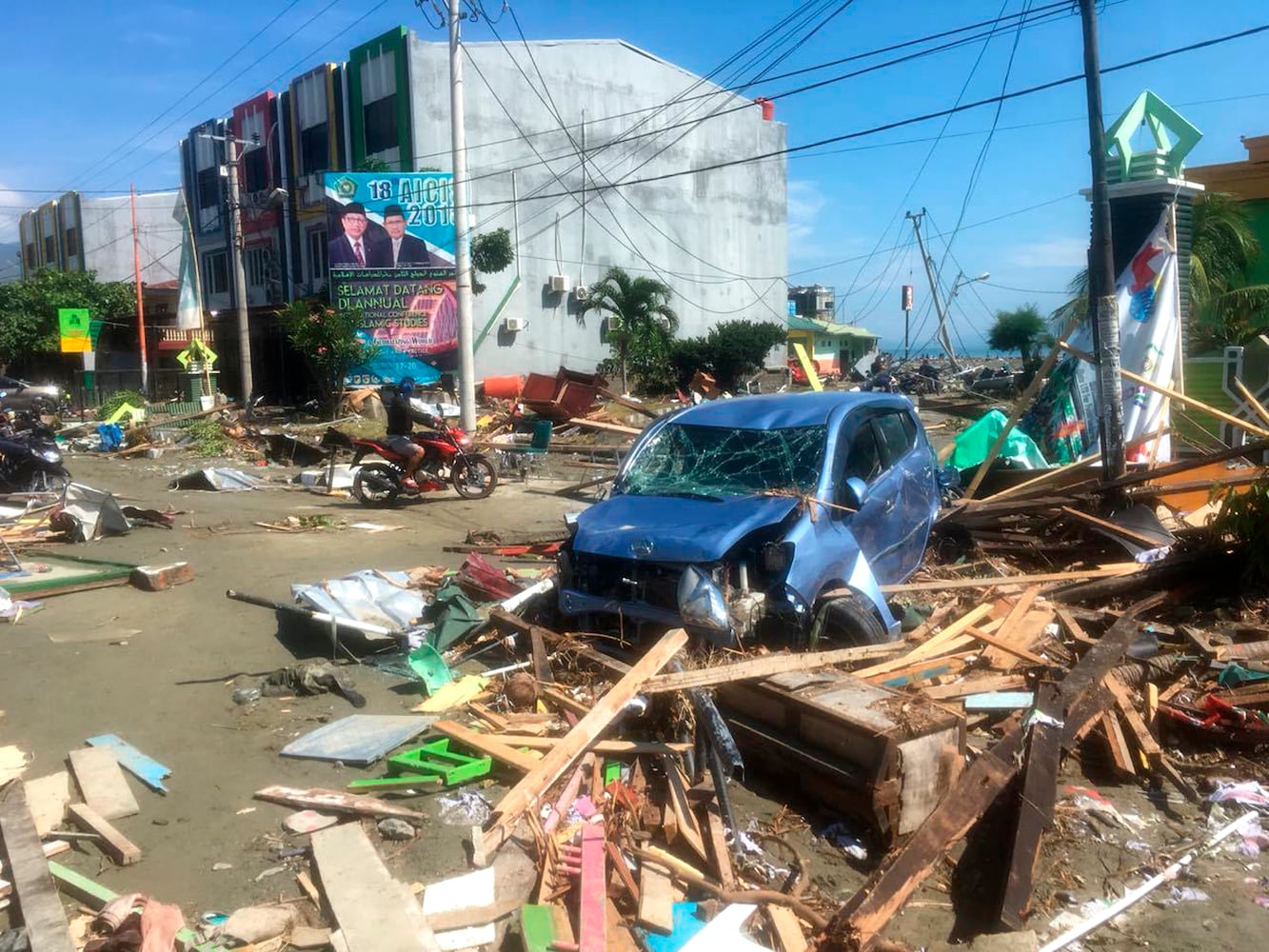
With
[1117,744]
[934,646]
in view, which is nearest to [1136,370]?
[934,646]

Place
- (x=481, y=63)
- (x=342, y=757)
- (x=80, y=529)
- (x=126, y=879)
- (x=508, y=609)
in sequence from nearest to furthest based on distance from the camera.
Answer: (x=126, y=879)
(x=342, y=757)
(x=508, y=609)
(x=80, y=529)
(x=481, y=63)

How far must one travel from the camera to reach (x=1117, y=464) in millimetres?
9727

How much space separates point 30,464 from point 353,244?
1519 cm

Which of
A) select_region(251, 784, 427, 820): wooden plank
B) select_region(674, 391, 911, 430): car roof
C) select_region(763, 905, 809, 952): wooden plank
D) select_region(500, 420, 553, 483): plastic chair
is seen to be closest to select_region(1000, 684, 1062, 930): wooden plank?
select_region(763, 905, 809, 952): wooden plank

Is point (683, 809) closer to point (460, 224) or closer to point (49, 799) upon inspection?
point (49, 799)

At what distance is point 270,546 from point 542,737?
6.62m

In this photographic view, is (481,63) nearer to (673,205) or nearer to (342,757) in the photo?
(673,205)

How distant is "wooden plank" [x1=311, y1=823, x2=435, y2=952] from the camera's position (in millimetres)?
3561

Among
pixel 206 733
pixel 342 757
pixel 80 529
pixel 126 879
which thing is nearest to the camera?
pixel 126 879

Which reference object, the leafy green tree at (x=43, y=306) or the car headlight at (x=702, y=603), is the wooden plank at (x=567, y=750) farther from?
the leafy green tree at (x=43, y=306)

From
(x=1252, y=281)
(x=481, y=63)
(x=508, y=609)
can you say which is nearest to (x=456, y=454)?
(x=508, y=609)

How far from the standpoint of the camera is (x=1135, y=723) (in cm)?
514

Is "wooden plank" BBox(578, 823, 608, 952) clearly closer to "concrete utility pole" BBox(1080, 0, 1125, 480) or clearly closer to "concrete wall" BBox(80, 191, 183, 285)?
"concrete utility pole" BBox(1080, 0, 1125, 480)

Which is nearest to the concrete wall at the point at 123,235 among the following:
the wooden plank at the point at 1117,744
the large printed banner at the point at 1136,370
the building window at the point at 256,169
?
the building window at the point at 256,169
